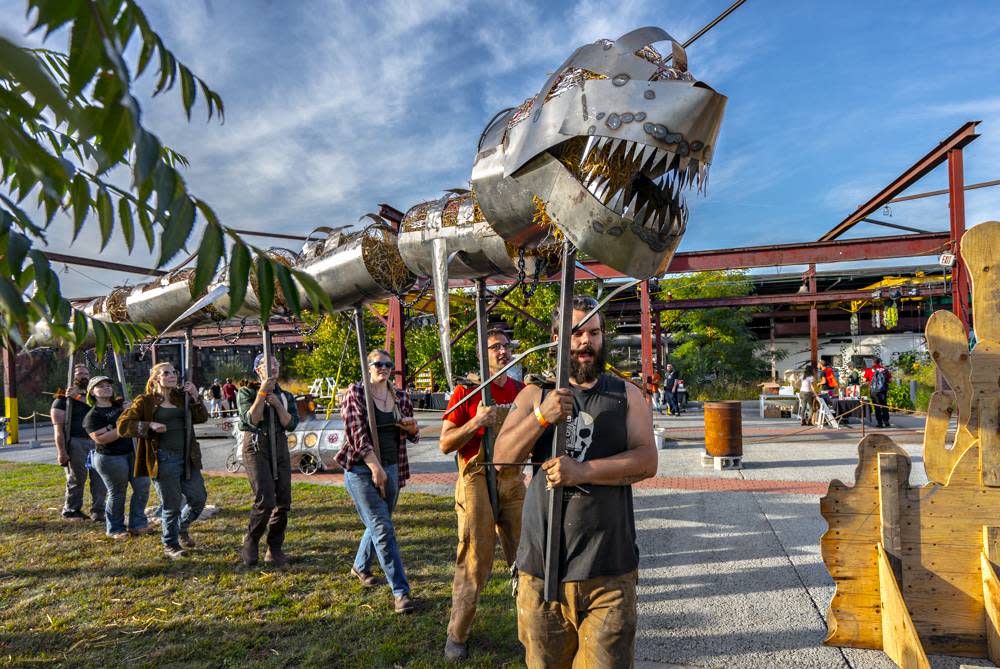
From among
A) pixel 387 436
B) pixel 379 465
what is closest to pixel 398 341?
pixel 387 436

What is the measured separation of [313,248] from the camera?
4.83 meters

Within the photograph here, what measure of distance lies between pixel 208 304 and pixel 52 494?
20.0 feet

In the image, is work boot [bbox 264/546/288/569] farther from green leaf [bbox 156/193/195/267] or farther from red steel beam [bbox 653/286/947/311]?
red steel beam [bbox 653/286/947/311]

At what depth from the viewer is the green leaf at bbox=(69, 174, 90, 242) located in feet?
4.99

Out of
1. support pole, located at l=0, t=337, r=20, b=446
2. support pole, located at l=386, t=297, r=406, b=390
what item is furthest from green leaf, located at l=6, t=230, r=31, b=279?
support pole, located at l=0, t=337, r=20, b=446

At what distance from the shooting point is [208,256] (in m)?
1.37

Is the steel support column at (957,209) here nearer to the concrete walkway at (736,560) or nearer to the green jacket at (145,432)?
the concrete walkway at (736,560)

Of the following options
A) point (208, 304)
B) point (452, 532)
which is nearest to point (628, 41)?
point (208, 304)

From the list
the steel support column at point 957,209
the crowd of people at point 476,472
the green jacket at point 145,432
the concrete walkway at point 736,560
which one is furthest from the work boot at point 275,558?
the steel support column at point 957,209

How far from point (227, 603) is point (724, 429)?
23.3ft

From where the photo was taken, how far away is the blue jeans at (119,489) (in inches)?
244

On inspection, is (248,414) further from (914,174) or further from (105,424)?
(914,174)

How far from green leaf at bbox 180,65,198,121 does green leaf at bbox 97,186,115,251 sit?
374 mm

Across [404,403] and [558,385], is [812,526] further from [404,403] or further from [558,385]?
[558,385]
